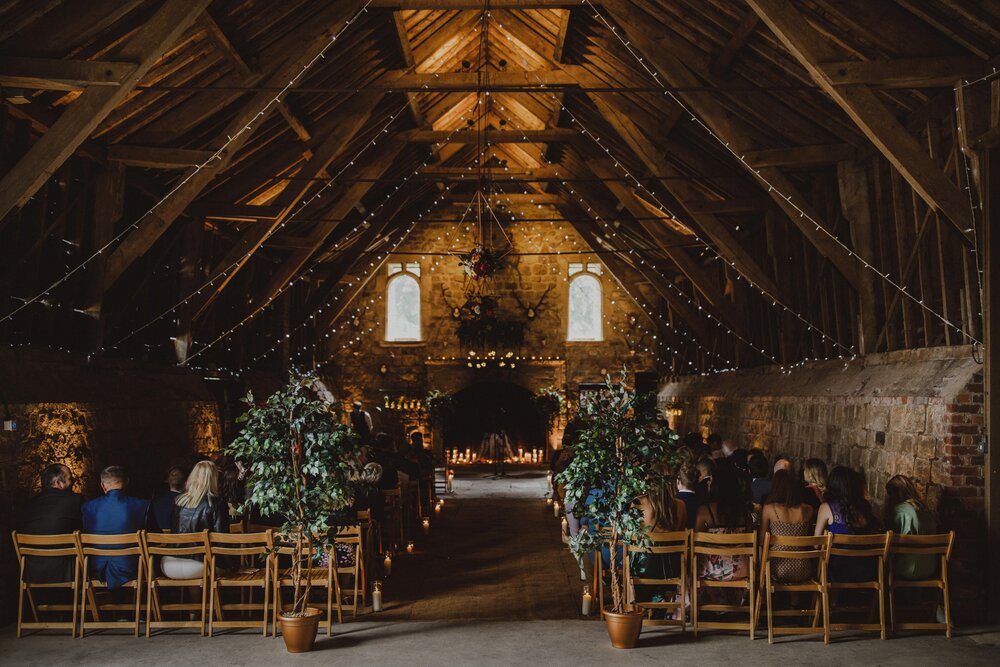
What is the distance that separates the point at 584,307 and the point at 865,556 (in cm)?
1410

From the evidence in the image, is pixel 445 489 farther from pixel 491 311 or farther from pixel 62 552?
pixel 62 552

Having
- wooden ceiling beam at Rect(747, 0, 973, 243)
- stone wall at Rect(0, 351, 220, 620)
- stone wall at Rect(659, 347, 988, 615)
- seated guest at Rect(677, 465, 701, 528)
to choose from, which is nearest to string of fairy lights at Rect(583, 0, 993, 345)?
stone wall at Rect(659, 347, 988, 615)

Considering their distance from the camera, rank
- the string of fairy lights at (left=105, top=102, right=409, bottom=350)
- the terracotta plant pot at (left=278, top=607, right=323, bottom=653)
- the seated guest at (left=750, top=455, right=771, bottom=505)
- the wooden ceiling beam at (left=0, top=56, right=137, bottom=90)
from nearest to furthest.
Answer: the terracotta plant pot at (left=278, top=607, right=323, bottom=653), the wooden ceiling beam at (left=0, top=56, right=137, bottom=90), the seated guest at (left=750, top=455, right=771, bottom=505), the string of fairy lights at (left=105, top=102, right=409, bottom=350)

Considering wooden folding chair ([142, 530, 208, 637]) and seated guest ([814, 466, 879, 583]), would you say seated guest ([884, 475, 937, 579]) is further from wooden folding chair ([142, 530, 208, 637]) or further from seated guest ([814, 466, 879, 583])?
wooden folding chair ([142, 530, 208, 637])

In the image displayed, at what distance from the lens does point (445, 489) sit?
14.8 meters

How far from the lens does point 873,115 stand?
21.2ft

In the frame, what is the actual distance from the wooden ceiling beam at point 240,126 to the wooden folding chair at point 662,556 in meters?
5.98

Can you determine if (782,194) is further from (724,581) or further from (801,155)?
(724,581)

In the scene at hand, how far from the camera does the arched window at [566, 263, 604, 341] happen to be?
19.4 m

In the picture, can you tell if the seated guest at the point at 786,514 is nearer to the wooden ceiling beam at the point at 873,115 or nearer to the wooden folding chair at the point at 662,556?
the wooden folding chair at the point at 662,556

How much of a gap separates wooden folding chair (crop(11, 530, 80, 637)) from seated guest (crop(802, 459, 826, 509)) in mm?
4967

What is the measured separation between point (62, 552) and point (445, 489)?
31.2 ft

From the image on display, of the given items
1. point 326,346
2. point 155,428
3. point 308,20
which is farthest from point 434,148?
point 155,428

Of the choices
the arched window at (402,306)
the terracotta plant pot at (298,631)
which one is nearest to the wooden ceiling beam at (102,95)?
the terracotta plant pot at (298,631)
